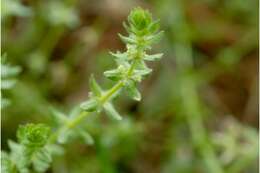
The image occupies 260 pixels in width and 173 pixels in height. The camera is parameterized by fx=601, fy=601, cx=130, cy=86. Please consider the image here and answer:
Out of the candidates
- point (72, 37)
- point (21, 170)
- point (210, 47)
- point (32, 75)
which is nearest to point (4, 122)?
point (32, 75)

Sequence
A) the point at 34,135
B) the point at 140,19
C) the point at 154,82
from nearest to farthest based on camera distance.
→ the point at 140,19, the point at 34,135, the point at 154,82

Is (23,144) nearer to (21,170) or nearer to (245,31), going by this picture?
(21,170)

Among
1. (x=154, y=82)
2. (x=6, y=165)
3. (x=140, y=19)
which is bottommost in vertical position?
(x=6, y=165)

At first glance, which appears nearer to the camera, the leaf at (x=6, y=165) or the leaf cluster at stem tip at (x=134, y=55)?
the leaf cluster at stem tip at (x=134, y=55)

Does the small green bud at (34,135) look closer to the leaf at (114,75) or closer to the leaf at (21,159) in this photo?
the leaf at (21,159)

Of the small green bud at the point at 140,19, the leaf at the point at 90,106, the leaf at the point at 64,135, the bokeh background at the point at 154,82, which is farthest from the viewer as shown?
the bokeh background at the point at 154,82

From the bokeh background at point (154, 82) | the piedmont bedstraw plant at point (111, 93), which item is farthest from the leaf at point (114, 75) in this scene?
the bokeh background at point (154, 82)

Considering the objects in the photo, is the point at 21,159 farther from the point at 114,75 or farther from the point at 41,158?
the point at 114,75

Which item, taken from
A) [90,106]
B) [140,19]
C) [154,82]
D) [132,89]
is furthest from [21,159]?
[154,82]
